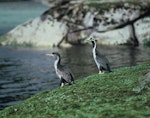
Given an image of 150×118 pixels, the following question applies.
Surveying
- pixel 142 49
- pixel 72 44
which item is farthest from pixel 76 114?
pixel 72 44

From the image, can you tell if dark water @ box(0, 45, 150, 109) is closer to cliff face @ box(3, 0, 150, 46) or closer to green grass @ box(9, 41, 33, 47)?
cliff face @ box(3, 0, 150, 46)

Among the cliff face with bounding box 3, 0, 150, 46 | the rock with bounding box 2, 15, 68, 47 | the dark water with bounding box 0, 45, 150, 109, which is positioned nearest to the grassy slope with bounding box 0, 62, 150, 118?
the dark water with bounding box 0, 45, 150, 109

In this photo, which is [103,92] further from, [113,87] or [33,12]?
[33,12]

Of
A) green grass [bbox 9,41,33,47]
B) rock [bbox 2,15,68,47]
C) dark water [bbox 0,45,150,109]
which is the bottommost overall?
dark water [bbox 0,45,150,109]

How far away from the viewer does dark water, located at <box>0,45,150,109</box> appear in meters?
43.1

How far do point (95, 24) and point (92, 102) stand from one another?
1779 inches

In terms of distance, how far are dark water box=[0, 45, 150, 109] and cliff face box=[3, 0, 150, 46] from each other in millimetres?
2128

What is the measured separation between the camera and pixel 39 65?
182 feet

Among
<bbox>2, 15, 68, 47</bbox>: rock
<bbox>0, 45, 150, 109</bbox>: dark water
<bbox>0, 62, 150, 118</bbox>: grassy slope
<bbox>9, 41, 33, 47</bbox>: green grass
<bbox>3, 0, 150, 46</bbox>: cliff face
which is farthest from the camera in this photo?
<bbox>9, 41, 33, 47</bbox>: green grass

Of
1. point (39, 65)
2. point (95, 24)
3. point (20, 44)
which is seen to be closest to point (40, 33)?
point (20, 44)

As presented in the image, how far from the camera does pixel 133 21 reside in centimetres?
6756

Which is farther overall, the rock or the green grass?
the green grass

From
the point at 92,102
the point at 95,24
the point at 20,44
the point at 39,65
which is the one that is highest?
the point at 95,24

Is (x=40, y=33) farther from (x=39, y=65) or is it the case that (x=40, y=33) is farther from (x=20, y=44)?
(x=39, y=65)
